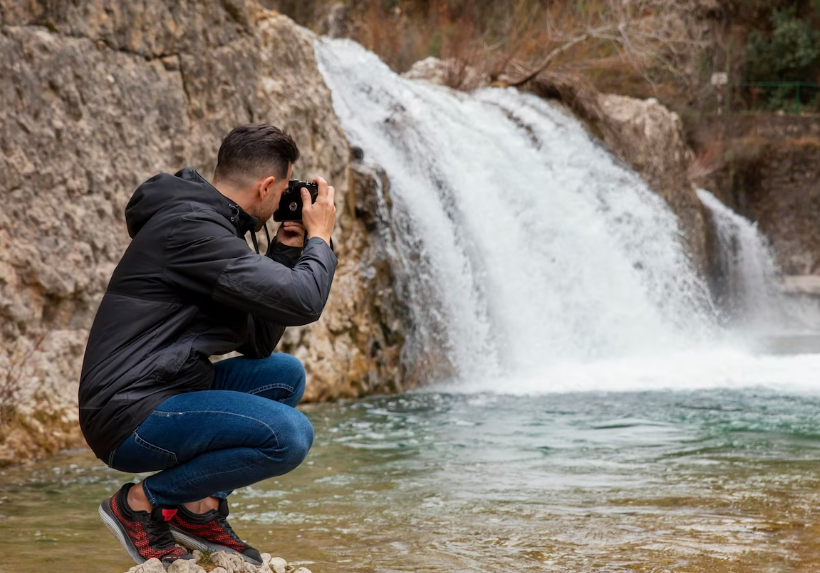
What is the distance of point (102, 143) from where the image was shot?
289 inches

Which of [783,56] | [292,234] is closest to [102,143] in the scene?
[292,234]

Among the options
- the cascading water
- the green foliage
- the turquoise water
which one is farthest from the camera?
the green foliage

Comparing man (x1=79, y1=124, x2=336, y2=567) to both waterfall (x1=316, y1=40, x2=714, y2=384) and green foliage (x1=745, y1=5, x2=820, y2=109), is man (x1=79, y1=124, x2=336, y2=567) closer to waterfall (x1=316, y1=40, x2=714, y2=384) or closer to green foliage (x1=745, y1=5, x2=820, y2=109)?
waterfall (x1=316, y1=40, x2=714, y2=384)

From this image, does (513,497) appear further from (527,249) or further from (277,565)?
(527,249)

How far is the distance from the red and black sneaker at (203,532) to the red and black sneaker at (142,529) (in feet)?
0.27

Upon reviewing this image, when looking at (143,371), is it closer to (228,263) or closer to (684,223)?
(228,263)

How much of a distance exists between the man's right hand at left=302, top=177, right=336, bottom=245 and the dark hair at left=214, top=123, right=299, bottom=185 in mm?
152

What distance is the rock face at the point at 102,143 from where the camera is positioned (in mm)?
6633

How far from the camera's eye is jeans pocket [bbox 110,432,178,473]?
2.96 metres

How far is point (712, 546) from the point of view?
3.81 meters

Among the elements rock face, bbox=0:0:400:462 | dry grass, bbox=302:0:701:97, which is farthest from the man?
dry grass, bbox=302:0:701:97

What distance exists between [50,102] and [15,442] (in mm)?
2334

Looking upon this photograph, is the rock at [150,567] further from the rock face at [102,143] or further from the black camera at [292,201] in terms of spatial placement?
the rock face at [102,143]

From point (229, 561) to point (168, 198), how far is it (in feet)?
3.78
